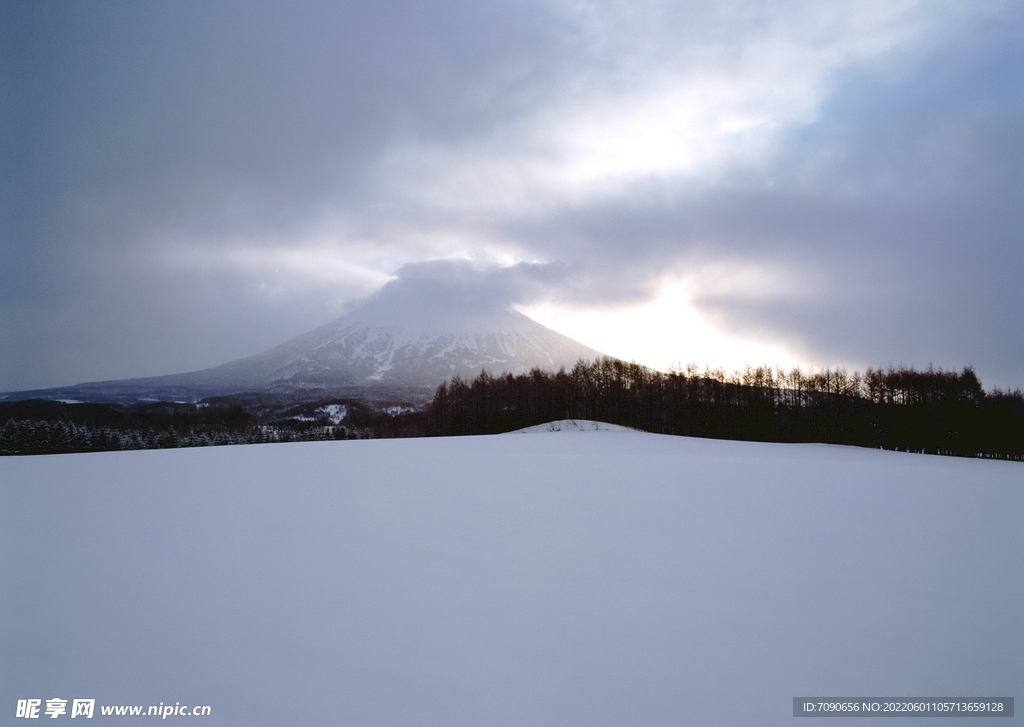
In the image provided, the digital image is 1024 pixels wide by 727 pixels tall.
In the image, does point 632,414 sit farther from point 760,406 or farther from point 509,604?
point 509,604

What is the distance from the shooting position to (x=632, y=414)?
924 inches

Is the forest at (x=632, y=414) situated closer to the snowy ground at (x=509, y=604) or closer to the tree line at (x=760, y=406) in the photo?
the tree line at (x=760, y=406)

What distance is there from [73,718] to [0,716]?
1.18 feet

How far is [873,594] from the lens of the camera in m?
3.30

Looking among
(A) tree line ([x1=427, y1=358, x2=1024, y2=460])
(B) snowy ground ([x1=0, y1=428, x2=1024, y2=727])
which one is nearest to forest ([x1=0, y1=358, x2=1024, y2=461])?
(A) tree line ([x1=427, y1=358, x2=1024, y2=460])

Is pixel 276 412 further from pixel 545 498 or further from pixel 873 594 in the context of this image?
pixel 873 594

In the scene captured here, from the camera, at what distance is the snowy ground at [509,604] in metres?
2.29

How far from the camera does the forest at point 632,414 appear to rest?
1560 cm

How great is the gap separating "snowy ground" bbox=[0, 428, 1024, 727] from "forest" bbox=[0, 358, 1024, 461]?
1176 cm

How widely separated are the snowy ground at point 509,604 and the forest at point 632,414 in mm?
11764

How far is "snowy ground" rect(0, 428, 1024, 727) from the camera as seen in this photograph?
2.29m

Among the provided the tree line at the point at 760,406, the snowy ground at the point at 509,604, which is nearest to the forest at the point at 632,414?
the tree line at the point at 760,406

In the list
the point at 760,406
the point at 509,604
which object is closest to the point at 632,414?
the point at 760,406

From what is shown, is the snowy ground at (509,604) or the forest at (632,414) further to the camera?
the forest at (632,414)
